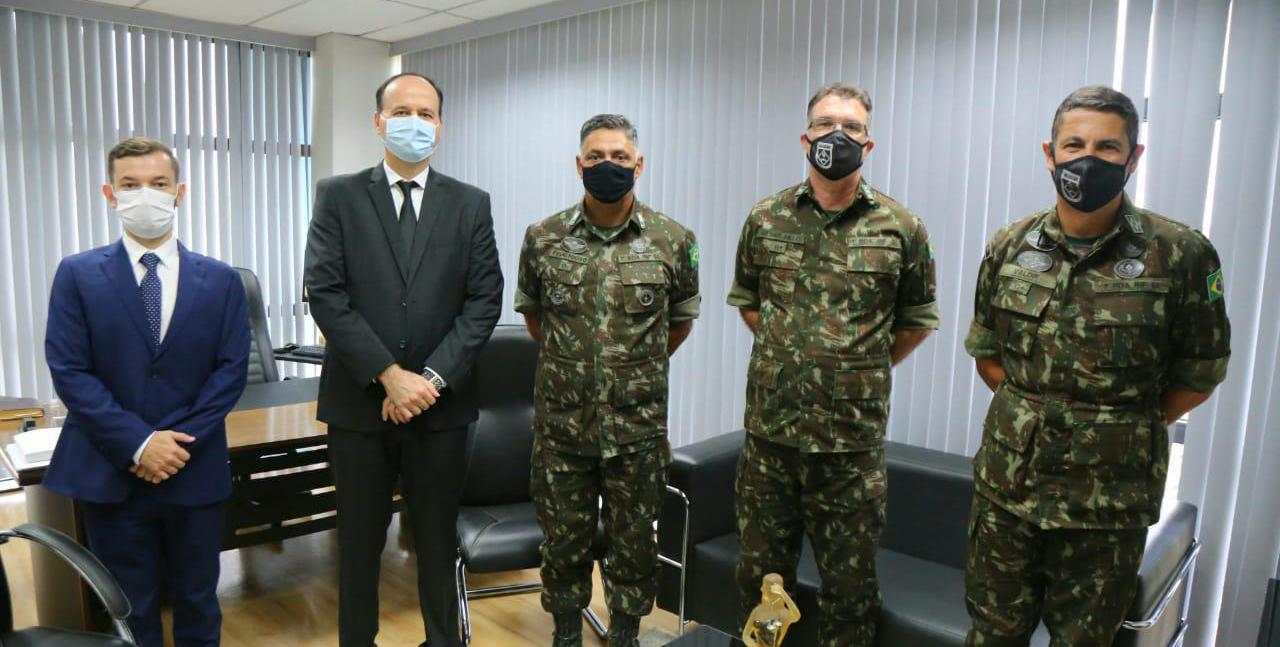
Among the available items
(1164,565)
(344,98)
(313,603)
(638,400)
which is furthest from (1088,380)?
(344,98)

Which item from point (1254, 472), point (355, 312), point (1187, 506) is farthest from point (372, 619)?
point (1254, 472)

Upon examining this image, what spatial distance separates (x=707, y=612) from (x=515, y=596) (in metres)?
0.84

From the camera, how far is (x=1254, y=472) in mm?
2488

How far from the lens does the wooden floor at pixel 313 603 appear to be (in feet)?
9.50

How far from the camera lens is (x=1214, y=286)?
1.70 metres

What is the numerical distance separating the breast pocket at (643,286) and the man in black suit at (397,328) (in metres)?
0.38

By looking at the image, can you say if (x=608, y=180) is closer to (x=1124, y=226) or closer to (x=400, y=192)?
(x=400, y=192)

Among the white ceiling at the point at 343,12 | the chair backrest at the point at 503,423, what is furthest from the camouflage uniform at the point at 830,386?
the white ceiling at the point at 343,12

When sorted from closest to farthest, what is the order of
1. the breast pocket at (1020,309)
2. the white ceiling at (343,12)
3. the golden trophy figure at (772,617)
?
1. the golden trophy figure at (772,617)
2. the breast pocket at (1020,309)
3. the white ceiling at (343,12)

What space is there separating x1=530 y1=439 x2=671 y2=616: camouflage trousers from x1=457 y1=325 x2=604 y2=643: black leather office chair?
41cm

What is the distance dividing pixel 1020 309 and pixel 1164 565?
86cm

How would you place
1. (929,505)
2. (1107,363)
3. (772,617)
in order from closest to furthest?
1. (772,617)
2. (1107,363)
3. (929,505)

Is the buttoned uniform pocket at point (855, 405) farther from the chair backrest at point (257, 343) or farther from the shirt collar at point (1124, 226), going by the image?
the chair backrest at point (257, 343)

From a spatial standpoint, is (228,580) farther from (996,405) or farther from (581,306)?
(996,405)
